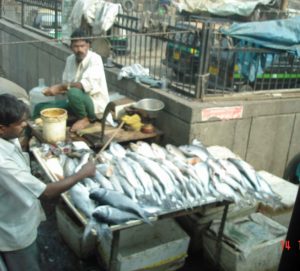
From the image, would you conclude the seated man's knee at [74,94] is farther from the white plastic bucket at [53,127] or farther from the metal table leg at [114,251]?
the metal table leg at [114,251]

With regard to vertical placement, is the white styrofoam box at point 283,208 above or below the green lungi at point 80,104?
below

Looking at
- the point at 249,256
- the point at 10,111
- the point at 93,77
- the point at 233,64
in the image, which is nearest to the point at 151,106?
the point at 93,77

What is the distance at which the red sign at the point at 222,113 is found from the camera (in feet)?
19.5

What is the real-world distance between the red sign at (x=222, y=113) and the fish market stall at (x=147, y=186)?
1.18 metres

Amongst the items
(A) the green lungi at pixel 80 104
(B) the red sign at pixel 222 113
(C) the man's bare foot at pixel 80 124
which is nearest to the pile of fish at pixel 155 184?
(B) the red sign at pixel 222 113

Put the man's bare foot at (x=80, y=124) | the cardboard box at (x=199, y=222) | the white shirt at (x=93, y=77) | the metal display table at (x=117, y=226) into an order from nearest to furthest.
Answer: the metal display table at (x=117, y=226), the cardboard box at (x=199, y=222), the man's bare foot at (x=80, y=124), the white shirt at (x=93, y=77)

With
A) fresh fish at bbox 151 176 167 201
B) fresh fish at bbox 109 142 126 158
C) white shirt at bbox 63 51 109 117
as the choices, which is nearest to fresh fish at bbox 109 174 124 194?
fresh fish at bbox 151 176 167 201

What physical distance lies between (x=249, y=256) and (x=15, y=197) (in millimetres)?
2778

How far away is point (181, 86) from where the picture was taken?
22.1 ft

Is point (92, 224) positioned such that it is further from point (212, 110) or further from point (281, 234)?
point (212, 110)

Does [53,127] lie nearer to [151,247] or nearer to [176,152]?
[176,152]

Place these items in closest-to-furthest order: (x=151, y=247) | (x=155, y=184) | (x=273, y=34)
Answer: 1. (x=155, y=184)
2. (x=151, y=247)
3. (x=273, y=34)

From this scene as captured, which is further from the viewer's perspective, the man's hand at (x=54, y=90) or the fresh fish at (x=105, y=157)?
the man's hand at (x=54, y=90)

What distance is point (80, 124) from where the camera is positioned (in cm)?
642
